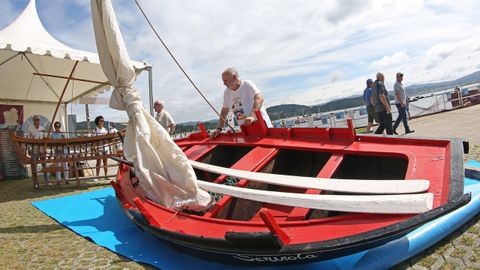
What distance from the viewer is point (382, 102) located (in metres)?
8.82

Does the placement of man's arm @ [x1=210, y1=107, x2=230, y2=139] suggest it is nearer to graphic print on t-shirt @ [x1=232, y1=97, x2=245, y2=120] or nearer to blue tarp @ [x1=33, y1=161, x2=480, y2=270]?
graphic print on t-shirt @ [x1=232, y1=97, x2=245, y2=120]

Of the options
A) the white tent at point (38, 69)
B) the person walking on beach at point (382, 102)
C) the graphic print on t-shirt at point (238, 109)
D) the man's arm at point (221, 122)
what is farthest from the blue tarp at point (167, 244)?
the white tent at point (38, 69)

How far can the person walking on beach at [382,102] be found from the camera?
8781 millimetres

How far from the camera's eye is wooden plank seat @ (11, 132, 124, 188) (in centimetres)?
791

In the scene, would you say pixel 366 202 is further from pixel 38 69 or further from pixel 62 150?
pixel 38 69

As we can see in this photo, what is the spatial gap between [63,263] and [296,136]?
2.73m

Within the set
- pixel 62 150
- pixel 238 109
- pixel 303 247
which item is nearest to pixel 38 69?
pixel 62 150

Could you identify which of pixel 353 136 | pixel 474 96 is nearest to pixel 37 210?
pixel 353 136

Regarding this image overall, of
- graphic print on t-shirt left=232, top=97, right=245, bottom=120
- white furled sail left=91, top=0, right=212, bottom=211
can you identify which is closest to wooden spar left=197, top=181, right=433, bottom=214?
white furled sail left=91, top=0, right=212, bottom=211

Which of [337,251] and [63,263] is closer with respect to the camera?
[337,251]

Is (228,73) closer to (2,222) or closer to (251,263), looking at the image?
(251,263)

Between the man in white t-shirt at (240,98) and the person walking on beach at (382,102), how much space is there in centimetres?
452

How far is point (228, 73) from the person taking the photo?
5418 millimetres

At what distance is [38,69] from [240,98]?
1003 centimetres
